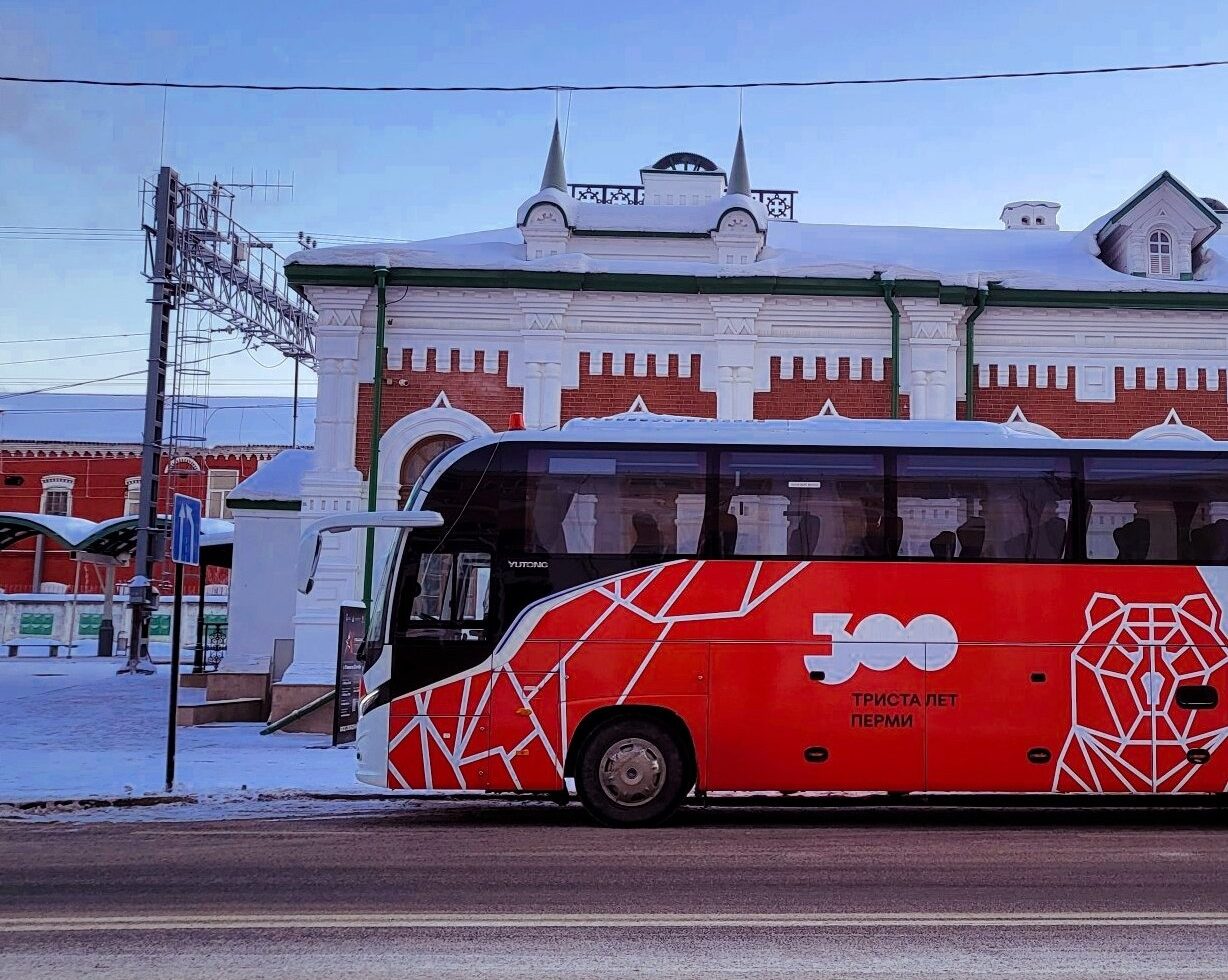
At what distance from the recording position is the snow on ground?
1239cm

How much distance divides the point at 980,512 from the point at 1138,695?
2.22 m

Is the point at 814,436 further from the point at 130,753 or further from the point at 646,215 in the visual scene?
the point at 646,215

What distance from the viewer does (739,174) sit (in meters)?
23.4

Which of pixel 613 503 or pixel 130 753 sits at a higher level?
pixel 613 503

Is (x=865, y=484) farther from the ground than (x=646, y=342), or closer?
closer

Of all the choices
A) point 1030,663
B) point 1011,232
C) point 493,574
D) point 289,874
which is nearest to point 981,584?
point 1030,663

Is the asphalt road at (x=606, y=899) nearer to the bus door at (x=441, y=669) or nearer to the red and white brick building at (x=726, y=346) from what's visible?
the bus door at (x=441, y=669)

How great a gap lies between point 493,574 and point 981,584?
14.7 ft

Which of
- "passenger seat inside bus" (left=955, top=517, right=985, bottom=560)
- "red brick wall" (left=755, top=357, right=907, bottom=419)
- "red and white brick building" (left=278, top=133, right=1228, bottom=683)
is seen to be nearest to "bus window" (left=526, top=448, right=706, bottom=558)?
"passenger seat inside bus" (left=955, top=517, right=985, bottom=560)

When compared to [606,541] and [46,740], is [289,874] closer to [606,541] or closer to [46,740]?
[606,541]

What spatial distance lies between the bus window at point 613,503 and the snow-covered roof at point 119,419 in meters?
45.7

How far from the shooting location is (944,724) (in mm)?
10648

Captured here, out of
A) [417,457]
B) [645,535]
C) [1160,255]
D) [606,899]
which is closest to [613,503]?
[645,535]

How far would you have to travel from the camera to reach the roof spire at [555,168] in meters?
22.7
